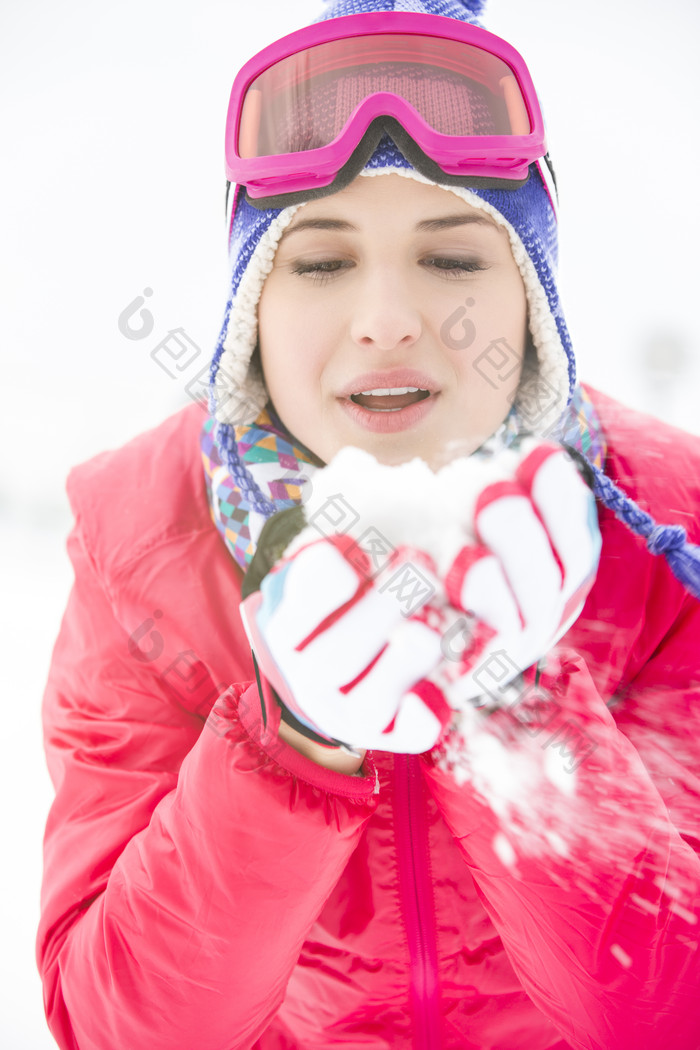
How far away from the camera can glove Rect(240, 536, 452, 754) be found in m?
0.57

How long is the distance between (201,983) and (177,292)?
1975 mm

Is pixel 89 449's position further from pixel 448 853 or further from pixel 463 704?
pixel 463 704

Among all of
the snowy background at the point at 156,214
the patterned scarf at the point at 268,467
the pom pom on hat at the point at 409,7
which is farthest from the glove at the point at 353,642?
the snowy background at the point at 156,214

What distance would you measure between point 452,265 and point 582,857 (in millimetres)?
728

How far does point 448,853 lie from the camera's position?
983 millimetres

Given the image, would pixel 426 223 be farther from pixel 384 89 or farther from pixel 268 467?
pixel 268 467

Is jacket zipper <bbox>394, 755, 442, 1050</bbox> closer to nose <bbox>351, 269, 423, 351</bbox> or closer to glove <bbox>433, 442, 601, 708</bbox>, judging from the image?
glove <bbox>433, 442, 601, 708</bbox>

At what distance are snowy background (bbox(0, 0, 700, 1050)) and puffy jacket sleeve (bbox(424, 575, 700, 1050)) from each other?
50.8 inches

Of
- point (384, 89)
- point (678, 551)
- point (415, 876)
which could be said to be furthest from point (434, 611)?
point (384, 89)

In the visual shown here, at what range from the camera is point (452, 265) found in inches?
33.4

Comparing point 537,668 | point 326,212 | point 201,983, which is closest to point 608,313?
point 326,212

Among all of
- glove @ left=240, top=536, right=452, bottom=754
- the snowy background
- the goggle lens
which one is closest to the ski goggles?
the goggle lens

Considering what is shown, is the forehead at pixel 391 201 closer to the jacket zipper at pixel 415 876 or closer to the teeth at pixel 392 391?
the teeth at pixel 392 391

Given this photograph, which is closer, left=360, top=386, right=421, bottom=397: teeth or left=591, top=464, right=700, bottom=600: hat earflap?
left=591, top=464, right=700, bottom=600: hat earflap
